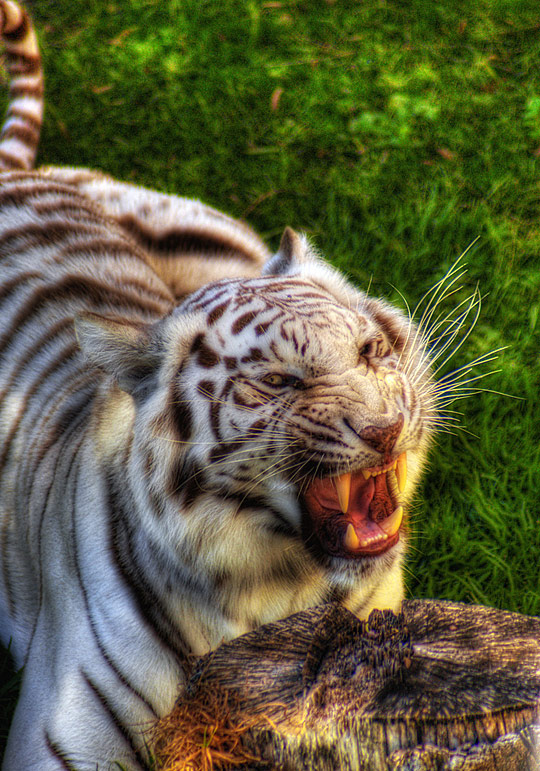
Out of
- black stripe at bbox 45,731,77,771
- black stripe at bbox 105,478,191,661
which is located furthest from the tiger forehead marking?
black stripe at bbox 45,731,77,771

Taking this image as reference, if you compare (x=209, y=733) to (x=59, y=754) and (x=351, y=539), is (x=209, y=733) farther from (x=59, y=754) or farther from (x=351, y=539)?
(x=59, y=754)

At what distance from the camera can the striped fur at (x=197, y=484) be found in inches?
59.7

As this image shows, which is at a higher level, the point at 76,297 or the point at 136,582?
the point at 76,297

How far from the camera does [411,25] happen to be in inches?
170

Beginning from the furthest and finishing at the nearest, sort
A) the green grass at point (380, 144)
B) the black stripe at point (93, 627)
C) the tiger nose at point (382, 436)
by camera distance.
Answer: the green grass at point (380, 144) < the black stripe at point (93, 627) < the tiger nose at point (382, 436)

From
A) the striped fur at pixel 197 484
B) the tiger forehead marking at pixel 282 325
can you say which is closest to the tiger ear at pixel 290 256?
the striped fur at pixel 197 484

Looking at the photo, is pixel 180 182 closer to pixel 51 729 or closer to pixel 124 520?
pixel 124 520

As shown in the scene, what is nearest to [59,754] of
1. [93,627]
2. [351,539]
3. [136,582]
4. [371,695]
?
[93,627]

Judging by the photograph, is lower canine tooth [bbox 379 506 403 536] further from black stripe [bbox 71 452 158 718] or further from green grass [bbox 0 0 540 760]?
green grass [bbox 0 0 540 760]

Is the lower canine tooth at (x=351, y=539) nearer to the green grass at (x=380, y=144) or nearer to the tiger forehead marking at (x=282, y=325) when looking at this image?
the tiger forehead marking at (x=282, y=325)

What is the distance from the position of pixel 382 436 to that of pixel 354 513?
0.23 metres

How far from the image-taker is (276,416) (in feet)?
4.93

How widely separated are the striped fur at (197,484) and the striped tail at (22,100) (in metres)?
1.60

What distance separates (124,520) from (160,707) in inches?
16.7
